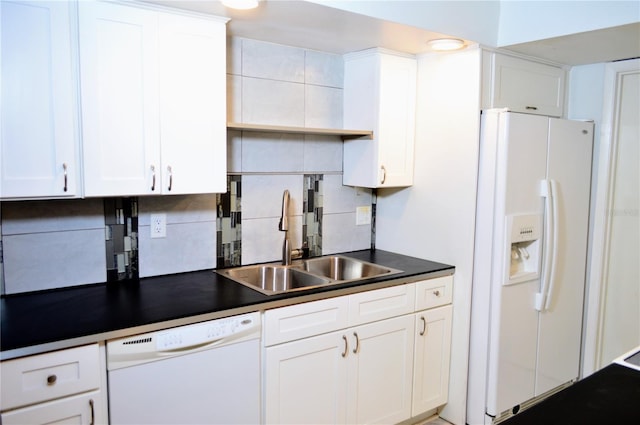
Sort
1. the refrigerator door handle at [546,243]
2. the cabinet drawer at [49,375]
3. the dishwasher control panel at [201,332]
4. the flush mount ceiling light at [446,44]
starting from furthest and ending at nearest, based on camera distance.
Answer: the refrigerator door handle at [546,243], the flush mount ceiling light at [446,44], the dishwasher control panel at [201,332], the cabinet drawer at [49,375]

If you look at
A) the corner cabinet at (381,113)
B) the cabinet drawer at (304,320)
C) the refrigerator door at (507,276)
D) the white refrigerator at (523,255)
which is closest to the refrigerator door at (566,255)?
the white refrigerator at (523,255)

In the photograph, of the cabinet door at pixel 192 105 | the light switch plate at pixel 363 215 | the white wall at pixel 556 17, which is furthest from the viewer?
the light switch plate at pixel 363 215

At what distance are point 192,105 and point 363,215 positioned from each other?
145cm

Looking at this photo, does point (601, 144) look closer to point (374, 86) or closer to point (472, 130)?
point (472, 130)

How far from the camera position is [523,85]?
2838 mm

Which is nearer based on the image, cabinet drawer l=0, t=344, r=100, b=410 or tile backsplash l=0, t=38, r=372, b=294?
cabinet drawer l=0, t=344, r=100, b=410

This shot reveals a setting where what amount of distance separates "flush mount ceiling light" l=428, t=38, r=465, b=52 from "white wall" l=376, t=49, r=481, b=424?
93mm

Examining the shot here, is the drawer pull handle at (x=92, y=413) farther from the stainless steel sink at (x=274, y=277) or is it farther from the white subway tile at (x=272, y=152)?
the white subway tile at (x=272, y=152)

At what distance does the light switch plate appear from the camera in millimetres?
3189

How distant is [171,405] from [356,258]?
144 centimetres

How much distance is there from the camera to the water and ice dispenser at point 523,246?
263 cm

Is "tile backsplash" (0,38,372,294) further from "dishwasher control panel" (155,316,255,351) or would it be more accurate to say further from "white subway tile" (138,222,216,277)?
"dishwasher control panel" (155,316,255,351)

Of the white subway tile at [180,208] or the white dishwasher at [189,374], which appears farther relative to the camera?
the white subway tile at [180,208]

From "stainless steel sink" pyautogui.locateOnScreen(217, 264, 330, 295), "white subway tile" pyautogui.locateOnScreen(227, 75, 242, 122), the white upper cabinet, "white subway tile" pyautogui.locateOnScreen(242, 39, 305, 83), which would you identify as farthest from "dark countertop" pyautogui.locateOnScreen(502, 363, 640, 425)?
"white subway tile" pyautogui.locateOnScreen(242, 39, 305, 83)
